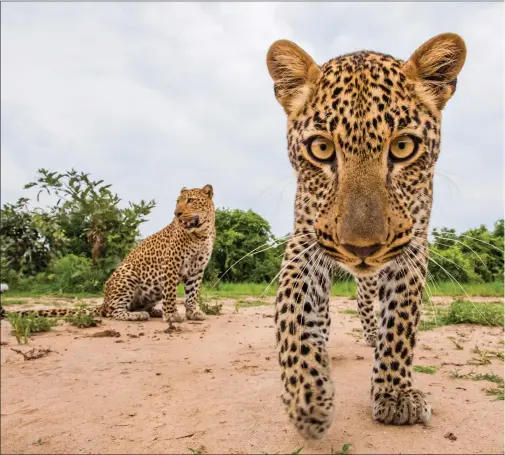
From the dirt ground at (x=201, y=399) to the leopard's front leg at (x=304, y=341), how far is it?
0.19 meters

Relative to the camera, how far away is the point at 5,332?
19.4ft

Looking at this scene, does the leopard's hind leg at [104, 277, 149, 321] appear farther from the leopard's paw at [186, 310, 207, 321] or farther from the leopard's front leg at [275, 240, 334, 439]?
the leopard's front leg at [275, 240, 334, 439]

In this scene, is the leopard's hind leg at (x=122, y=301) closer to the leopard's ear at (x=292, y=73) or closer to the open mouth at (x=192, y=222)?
the open mouth at (x=192, y=222)

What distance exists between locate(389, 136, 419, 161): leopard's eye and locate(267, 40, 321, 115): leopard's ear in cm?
65

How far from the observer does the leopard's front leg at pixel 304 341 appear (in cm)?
279

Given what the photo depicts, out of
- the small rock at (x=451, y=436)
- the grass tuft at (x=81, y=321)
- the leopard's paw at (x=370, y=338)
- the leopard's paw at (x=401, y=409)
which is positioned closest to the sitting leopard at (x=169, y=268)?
the grass tuft at (x=81, y=321)

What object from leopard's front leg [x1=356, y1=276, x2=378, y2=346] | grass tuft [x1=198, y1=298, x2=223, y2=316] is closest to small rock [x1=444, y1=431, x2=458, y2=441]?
→ leopard's front leg [x1=356, y1=276, x2=378, y2=346]

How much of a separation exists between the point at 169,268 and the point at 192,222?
0.79 meters

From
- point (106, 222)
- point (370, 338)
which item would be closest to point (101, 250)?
point (106, 222)

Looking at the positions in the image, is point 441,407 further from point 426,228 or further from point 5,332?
point 5,332

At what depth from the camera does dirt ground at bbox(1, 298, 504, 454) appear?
2.90 m

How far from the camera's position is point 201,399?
3.59m

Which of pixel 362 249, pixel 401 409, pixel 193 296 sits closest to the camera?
pixel 362 249

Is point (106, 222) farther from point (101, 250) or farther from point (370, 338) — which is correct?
point (370, 338)
